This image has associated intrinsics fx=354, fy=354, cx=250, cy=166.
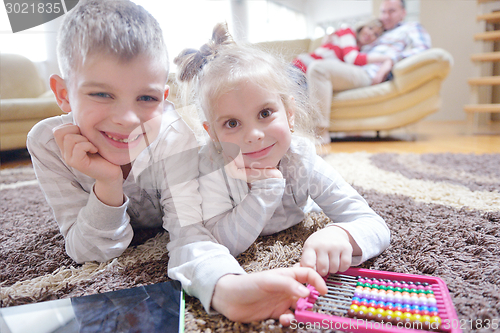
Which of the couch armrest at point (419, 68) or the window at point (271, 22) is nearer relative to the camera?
the window at point (271, 22)

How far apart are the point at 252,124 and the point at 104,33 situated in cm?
25

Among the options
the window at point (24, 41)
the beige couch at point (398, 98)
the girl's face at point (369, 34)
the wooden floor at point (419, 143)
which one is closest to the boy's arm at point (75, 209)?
the window at point (24, 41)

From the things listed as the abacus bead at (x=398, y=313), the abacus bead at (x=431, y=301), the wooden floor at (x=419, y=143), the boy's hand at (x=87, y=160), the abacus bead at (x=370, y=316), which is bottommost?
the wooden floor at (x=419, y=143)

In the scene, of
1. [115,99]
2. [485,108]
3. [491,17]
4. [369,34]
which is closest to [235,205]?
[115,99]

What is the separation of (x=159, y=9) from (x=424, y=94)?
1924 millimetres

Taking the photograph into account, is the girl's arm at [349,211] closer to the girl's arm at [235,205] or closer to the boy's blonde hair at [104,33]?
the girl's arm at [235,205]

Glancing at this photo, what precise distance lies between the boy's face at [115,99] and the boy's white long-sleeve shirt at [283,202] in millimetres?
163

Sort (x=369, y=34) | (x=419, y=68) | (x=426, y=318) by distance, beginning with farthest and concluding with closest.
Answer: (x=369, y=34) → (x=419, y=68) → (x=426, y=318)

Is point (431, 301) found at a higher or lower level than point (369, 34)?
lower

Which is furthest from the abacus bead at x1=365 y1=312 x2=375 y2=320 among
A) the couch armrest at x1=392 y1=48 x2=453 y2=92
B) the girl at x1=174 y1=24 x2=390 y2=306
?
the couch armrest at x1=392 y1=48 x2=453 y2=92

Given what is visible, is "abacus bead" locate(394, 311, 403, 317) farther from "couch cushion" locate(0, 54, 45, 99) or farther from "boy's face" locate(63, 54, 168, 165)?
"couch cushion" locate(0, 54, 45, 99)

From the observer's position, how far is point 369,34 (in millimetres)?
2393

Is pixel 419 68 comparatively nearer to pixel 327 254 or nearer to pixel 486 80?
pixel 486 80

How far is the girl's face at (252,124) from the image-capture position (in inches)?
22.5
